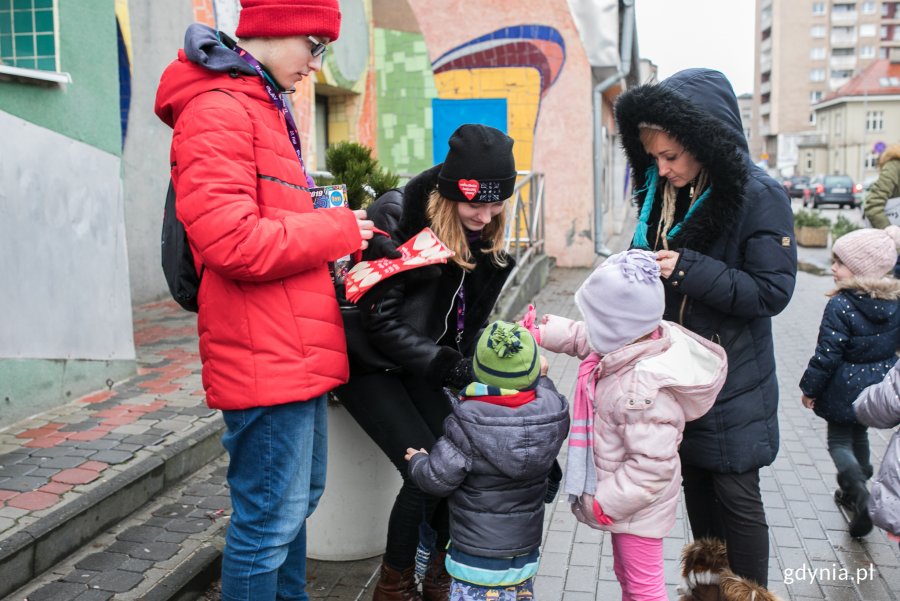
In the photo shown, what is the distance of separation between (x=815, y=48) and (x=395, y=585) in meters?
103

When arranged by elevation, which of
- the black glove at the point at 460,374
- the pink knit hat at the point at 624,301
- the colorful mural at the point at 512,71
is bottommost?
the black glove at the point at 460,374

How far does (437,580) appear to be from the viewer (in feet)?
10.3

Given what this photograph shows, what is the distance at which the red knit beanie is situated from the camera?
224 centimetres

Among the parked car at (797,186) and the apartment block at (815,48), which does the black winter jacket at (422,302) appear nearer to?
the parked car at (797,186)

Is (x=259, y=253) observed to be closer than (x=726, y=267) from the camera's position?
Yes

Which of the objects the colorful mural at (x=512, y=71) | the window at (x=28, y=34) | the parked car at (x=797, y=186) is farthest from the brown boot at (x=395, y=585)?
the parked car at (x=797, y=186)

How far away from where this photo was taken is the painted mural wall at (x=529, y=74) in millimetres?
12508

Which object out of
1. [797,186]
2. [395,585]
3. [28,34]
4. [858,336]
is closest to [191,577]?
[395,585]

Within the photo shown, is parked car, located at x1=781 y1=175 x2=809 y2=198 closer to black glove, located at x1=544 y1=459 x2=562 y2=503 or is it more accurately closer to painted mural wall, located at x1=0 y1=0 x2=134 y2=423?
painted mural wall, located at x1=0 y1=0 x2=134 y2=423

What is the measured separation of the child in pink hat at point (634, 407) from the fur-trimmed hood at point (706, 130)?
262 mm

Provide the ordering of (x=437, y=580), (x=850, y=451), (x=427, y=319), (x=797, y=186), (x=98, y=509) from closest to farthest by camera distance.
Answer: (x=427, y=319) → (x=437, y=580) → (x=98, y=509) → (x=850, y=451) → (x=797, y=186)

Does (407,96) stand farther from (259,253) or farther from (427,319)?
(259,253)

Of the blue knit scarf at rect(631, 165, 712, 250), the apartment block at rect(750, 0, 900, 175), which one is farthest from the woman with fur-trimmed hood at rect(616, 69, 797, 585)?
the apartment block at rect(750, 0, 900, 175)

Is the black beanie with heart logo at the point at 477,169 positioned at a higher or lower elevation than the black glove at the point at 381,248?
higher
